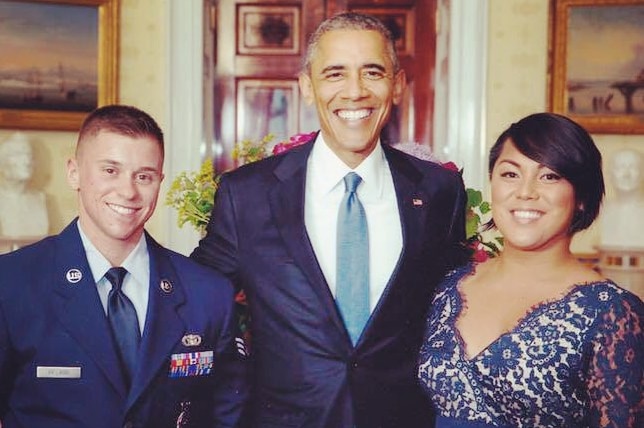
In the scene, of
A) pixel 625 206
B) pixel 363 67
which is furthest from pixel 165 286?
pixel 625 206

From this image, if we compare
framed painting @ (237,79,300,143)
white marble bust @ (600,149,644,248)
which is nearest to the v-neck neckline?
white marble bust @ (600,149,644,248)

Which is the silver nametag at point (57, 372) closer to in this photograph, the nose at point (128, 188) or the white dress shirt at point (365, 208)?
the nose at point (128, 188)

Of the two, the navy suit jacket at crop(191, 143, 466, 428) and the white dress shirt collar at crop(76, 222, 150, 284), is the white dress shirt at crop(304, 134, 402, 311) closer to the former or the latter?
the navy suit jacket at crop(191, 143, 466, 428)

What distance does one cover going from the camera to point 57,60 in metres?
5.34

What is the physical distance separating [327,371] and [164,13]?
3836mm

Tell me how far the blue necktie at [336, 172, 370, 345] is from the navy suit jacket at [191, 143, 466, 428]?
4 centimetres

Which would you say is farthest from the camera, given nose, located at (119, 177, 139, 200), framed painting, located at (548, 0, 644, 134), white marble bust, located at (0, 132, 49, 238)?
framed painting, located at (548, 0, 644, 134)

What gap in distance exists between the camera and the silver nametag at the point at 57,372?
1824mm

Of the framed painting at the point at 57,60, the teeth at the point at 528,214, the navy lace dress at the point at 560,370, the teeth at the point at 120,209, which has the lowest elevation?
the navy lace dress at the point at 560,370

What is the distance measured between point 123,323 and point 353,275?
628 millimetres

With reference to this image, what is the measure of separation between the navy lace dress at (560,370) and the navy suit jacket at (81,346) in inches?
25.8

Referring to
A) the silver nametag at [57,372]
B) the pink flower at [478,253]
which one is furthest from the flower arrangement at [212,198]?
the silver nametag at [57,372]

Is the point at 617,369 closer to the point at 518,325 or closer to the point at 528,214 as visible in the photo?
the point at 518,325

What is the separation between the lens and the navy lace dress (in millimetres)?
1838
